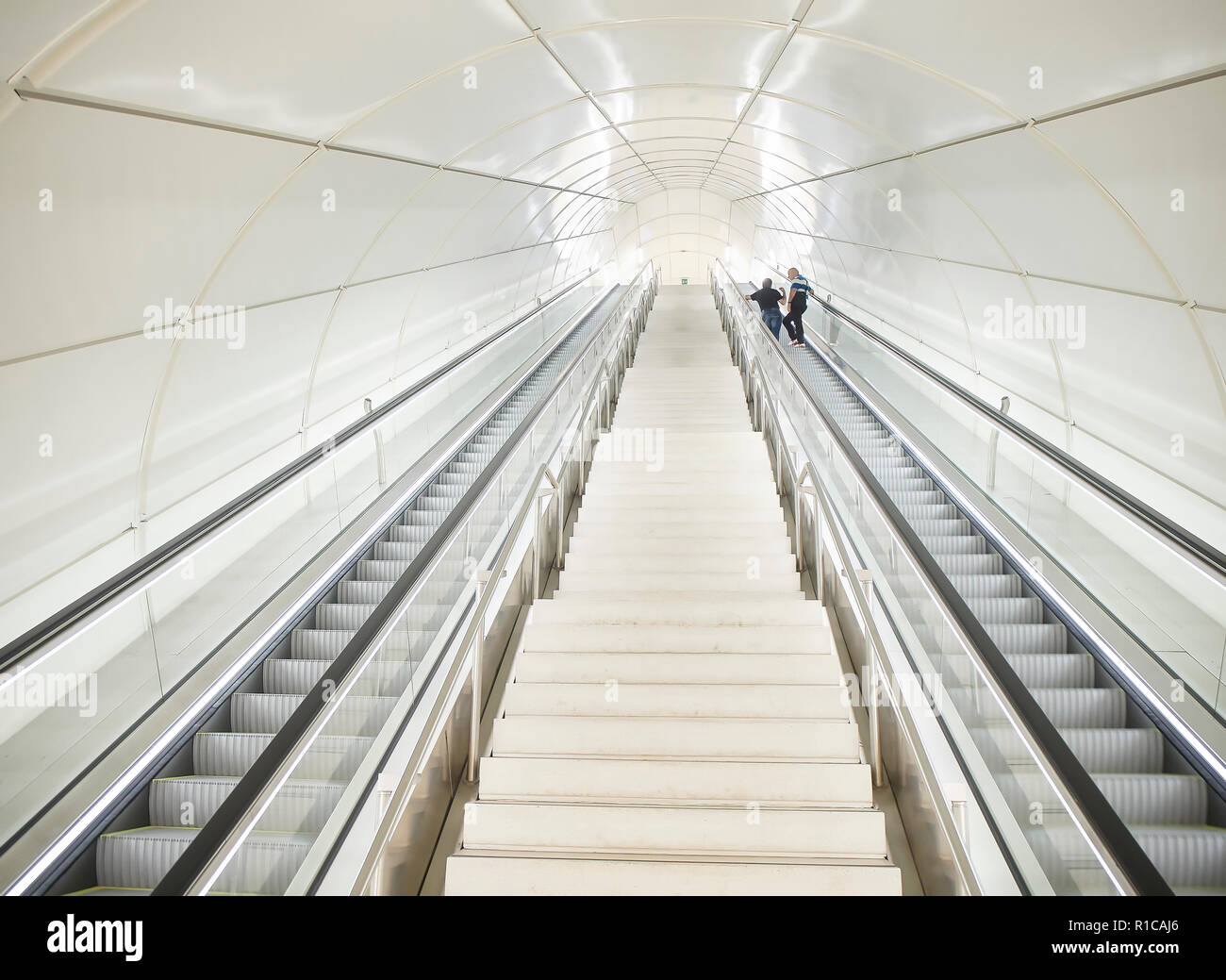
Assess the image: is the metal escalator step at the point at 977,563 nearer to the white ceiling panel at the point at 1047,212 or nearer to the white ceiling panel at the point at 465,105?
the white ceiling panel at the point at 1047,212

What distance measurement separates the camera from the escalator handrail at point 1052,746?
7.40ft

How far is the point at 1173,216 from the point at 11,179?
762cm

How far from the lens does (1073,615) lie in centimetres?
533

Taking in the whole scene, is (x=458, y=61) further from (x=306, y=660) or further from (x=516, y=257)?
(x=516, y=257)

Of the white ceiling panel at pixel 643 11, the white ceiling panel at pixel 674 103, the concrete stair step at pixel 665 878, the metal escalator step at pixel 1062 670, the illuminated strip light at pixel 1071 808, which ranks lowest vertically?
the concrete stair step at pixel 665 878

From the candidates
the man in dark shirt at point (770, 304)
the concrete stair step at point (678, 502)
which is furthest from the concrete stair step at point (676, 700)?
the man in dark shirt at point (770, 304)

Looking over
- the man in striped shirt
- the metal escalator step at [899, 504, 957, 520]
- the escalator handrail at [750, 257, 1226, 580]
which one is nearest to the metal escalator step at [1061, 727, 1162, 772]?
the escalator handrail at [750, 257, 1226, 580]

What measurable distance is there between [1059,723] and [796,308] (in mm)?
10530

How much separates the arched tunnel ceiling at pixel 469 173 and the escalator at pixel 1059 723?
2019 millimetres

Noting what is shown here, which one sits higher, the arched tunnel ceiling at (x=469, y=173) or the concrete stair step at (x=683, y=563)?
the arched tunnel ceiling at (x=469, y=173)

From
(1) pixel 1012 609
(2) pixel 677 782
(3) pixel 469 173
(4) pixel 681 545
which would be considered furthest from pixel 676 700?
(3) pixel 469 173

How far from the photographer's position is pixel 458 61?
6754 millimetres

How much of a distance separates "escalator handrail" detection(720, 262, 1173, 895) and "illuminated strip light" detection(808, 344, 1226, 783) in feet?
4.79
